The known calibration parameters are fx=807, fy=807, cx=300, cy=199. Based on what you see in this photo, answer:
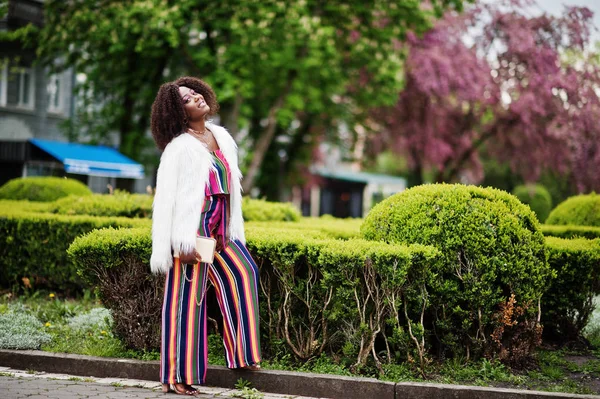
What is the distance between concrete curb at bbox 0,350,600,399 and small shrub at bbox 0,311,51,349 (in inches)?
6.0

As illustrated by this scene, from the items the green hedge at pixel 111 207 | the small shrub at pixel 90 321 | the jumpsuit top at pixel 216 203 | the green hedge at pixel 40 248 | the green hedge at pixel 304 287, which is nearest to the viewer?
the jumpsuit top at pixel 216 203

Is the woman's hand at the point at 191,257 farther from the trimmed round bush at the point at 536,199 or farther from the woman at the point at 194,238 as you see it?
the trimmed round bush at the point at 536,199

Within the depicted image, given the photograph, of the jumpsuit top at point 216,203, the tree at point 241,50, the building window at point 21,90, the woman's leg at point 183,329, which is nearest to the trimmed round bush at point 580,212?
the jumpsuit top at point 216,203

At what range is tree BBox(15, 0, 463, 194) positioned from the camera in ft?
66.1

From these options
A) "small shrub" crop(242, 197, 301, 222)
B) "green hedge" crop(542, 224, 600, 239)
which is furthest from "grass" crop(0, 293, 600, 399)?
"small shrub" crop(242, 197, 301, 222)

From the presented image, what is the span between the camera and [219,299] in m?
6.18

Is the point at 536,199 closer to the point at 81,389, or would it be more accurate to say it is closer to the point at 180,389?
the point at 180,389

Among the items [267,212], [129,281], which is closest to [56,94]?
[267,212]

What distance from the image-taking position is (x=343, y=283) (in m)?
6.21

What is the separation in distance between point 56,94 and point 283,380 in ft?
85.5

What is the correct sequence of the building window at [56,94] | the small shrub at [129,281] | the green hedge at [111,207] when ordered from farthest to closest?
the building window at [56,94], the green hedge at [111,207], the small shrub at [129,281]

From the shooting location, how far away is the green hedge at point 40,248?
1033 cm

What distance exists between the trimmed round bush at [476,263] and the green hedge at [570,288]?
89cm

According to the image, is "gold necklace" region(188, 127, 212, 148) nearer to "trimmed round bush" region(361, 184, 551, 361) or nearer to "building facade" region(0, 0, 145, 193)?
"trimmed round bush" region(361, 184, 551, 361)
